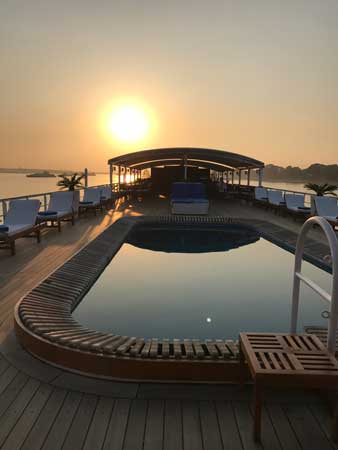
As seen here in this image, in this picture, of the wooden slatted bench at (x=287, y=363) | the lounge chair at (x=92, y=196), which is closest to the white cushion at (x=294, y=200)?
the lounge chair at (x=92, y=196)

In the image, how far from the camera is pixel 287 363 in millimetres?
1978

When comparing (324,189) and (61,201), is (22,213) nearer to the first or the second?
(61,201)

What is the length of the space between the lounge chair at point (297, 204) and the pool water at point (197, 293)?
9.78 feet

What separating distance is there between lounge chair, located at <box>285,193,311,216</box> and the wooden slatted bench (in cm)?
904

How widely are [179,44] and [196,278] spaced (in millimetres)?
8280

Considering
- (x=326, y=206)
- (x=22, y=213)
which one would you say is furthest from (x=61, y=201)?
(x=326, y=206)

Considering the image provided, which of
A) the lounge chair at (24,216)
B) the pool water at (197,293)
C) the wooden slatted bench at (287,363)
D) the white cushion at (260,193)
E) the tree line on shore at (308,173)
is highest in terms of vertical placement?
the tree line on shore at (308,173)

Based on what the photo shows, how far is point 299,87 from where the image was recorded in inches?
495

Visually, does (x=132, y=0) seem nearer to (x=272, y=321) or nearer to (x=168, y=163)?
(x=272, y=321)

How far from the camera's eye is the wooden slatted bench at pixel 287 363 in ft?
6.13

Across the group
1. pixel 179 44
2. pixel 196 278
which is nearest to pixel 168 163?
pixel 179 44

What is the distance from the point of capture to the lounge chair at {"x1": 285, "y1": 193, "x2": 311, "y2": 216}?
10.6m

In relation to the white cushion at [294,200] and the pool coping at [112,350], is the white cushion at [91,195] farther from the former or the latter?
the pool coping at [112,350]

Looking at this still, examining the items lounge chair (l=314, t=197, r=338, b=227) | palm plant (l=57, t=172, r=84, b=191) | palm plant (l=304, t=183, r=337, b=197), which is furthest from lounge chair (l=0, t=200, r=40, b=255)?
palm plant (l=304, t=183, r=337, b=197)
